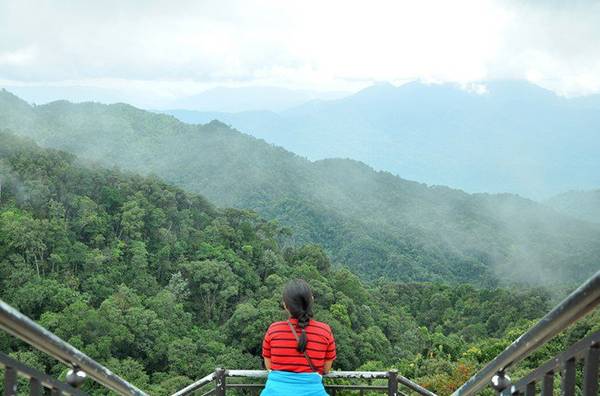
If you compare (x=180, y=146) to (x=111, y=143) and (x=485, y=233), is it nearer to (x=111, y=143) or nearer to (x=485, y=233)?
(x=111, y=143)

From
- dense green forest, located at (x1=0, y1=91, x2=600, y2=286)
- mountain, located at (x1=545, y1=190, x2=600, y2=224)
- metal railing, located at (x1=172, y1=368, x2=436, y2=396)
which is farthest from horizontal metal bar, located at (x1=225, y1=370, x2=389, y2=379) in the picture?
mountain, located at (x1=545, y1=190, x2=600, y2=224)

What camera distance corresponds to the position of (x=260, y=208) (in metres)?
74.6

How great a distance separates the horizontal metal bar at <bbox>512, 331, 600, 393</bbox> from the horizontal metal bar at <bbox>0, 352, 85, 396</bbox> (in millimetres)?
1357

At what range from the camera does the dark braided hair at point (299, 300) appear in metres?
2.48

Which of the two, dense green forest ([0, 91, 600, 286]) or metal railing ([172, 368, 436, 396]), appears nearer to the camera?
metal railing ([172, 368, 436, 396])

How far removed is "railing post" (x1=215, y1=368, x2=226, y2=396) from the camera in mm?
3240

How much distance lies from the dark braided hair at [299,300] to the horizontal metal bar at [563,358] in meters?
1.06

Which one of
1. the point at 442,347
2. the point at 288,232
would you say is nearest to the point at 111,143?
the point at 288,232

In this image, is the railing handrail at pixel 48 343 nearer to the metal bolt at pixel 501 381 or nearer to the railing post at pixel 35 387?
the railing post at pixel 35 387

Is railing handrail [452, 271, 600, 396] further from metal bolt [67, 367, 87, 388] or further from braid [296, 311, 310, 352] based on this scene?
metal bolt [67, 367, 87, 388]

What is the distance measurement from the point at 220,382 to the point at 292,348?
3.24ft

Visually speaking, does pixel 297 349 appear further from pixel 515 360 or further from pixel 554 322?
pixel 554 322

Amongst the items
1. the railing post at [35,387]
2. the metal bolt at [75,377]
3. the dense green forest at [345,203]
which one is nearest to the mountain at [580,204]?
the dense green forest at [345,203]

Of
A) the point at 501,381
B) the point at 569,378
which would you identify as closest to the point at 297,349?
the point at 501,381
